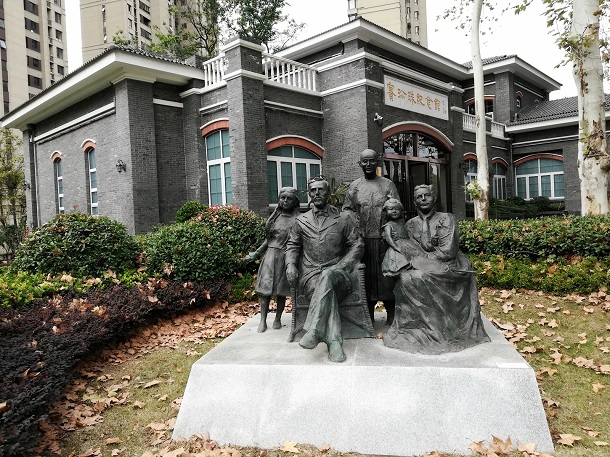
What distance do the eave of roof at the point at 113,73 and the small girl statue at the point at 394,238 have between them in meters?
10.3

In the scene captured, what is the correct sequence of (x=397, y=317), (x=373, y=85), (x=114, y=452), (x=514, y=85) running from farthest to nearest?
(x=514, y=85) → (x=373, y=85) → (x=397, y=317) → (x=114, y=452)

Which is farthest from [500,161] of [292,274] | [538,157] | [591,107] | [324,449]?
[324,449]

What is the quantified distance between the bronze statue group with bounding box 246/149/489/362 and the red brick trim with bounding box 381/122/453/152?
954 centimetres

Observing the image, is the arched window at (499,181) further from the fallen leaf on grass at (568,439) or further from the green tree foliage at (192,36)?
the fallen leaf on grass at (568,439)

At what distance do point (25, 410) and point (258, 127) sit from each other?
986 centimetres

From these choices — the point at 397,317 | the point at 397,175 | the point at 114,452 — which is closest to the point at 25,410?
the point at 114,452

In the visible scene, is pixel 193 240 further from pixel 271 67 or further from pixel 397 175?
pixel 397 175

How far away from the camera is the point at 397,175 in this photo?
14922 millimetres

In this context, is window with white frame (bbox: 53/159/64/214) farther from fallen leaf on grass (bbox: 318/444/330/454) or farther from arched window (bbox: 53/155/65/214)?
fallen leaf on grass (bbox: 318/444/330/454)

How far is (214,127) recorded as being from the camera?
516 inches

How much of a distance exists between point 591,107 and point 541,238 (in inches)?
114

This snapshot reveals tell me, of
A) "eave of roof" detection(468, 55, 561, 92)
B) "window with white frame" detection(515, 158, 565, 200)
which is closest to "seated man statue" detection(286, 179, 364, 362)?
"eave of roof" detection(468, 55, 561, 92)

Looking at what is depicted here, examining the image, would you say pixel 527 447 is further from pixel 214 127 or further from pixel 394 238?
pixel 214 127

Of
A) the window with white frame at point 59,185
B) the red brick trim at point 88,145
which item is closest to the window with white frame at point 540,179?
the red brick trim at point 88,145
